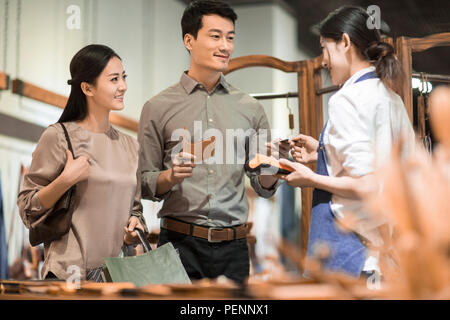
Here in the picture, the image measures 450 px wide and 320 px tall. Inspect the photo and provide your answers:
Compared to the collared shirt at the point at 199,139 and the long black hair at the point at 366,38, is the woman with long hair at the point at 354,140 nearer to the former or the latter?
the long black hair at the point at 366,38

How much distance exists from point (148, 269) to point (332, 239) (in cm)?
47

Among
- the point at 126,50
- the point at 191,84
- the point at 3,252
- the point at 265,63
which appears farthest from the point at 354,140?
the point at 126,50

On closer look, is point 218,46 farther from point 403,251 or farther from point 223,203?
point 403,251

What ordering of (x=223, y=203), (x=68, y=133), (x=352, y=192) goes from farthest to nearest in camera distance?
(x=223, y=203), (x=68, y=133), (x=352, y=192)

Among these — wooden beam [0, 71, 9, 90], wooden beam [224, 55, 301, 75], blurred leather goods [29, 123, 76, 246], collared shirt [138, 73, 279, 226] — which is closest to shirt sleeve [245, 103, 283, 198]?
collared shirt [138, 73, 279, 226]

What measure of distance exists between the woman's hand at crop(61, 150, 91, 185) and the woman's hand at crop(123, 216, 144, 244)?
0.66 ft

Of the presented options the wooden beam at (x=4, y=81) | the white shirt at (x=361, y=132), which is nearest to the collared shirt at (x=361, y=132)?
the white shirt at (x=361, y=132)

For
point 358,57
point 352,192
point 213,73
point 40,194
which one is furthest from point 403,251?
point 213,73

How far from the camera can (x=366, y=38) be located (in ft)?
4.83

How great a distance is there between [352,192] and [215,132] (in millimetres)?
836

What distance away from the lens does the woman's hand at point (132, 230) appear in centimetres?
172

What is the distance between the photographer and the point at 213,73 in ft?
6.82

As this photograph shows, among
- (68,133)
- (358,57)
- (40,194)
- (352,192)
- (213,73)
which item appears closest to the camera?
(352,192)

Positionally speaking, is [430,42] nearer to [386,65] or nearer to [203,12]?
[203,12]
